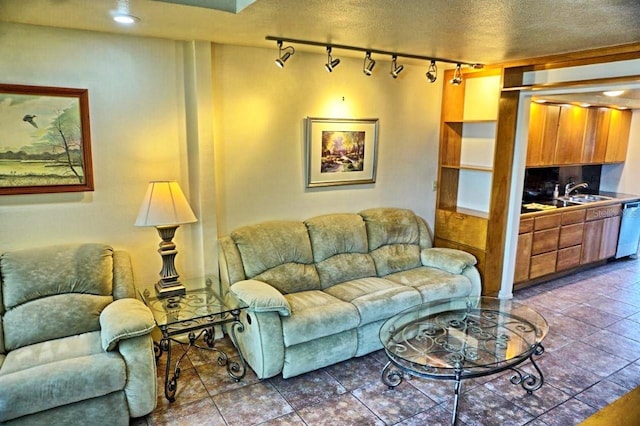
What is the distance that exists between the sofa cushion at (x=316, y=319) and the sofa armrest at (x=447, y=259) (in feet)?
4.20

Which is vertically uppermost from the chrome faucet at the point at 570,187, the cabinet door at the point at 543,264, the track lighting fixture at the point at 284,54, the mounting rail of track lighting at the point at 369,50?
the mounting rail of track lighting at the point at 369,50

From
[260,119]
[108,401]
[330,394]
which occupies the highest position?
[260,119]

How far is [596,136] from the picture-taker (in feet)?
18.3

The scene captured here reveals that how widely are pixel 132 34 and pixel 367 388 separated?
9.67ft

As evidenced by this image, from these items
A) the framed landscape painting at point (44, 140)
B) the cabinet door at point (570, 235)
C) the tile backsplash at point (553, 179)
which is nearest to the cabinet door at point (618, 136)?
the tile backsplash at point (553, 179)

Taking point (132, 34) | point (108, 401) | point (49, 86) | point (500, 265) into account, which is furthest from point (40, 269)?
point (500, 265)

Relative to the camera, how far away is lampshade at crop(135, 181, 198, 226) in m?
2.95

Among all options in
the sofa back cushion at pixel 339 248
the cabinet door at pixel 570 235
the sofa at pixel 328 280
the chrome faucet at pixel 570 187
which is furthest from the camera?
the chrome faucet at pixel 570 187

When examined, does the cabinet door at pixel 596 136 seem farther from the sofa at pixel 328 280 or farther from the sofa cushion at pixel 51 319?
the sofa cushion at pixel 51 319

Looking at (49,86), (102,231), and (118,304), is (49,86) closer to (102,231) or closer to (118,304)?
(102,231)

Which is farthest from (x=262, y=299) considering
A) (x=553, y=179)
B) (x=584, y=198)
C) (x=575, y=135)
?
(x=584, y=198)

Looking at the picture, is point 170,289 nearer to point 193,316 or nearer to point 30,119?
point 193,316

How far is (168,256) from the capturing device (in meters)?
3.18

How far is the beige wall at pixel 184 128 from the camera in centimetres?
290
